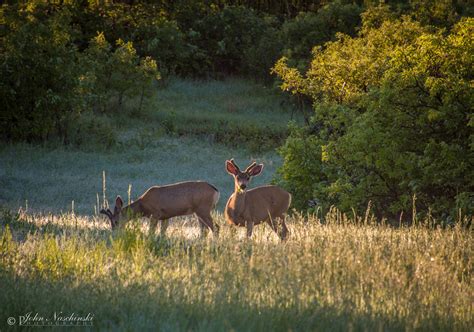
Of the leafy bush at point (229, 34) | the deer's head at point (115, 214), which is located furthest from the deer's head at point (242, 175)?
the leafy bush at point (229, 34)

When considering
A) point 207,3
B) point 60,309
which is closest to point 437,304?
point 60,309

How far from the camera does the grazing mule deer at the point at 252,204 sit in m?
14.8

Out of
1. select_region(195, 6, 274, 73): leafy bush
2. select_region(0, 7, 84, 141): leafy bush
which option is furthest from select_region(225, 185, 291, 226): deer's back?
select_region(195, 6, 274, 73): leafy bush

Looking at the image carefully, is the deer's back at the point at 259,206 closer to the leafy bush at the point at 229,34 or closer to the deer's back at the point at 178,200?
the deer's back at the point at 178,200

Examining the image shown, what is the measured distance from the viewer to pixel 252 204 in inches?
598

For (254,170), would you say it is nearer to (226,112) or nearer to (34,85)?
(34,85)

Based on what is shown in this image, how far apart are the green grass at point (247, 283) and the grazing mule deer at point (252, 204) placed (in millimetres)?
2832

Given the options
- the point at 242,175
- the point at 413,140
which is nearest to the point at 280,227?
the point at 242,175

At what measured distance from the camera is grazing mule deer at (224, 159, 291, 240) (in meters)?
14.8

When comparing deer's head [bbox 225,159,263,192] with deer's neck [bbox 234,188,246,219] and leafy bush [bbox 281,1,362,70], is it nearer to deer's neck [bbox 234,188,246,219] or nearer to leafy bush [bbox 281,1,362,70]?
deer's neck [bbox 234,188,246,219]

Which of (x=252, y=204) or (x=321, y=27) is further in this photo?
(x=321, y=27)

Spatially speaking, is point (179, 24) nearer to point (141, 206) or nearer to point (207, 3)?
point (207, 3)

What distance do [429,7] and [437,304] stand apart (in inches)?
1626

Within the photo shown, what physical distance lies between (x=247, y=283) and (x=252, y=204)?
6.02m
